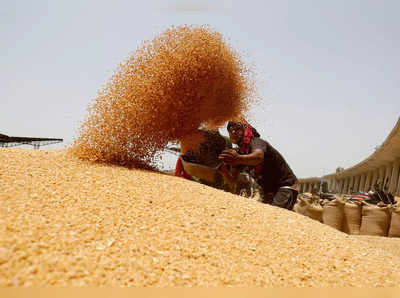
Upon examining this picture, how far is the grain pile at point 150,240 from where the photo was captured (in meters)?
1.27

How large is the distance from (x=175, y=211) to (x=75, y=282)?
887 millimetres

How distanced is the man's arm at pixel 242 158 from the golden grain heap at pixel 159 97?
0.55 meters

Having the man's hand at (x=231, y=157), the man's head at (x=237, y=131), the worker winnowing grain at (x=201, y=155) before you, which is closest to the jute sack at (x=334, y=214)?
the worker winnowing grain at (x=201, y=155)

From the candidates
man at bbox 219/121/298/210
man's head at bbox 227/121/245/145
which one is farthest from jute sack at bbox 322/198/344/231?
man's head at bbox 227/121/245/145

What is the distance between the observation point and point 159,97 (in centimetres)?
305

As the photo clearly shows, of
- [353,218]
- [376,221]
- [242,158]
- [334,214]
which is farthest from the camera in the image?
[334,214]

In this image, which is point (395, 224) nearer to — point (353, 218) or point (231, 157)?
point (353, 218)

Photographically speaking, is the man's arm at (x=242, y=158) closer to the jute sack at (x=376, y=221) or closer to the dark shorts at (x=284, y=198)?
the dark shorts at (x=284, y=198)

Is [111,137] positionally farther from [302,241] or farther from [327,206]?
[327,206]

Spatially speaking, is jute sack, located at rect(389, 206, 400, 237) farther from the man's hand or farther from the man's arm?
the man's hand

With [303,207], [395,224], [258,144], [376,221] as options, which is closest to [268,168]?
[258,144]

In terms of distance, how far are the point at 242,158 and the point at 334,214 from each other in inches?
146

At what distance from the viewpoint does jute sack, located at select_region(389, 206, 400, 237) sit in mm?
5348

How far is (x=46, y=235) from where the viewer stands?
1404 millimetres
